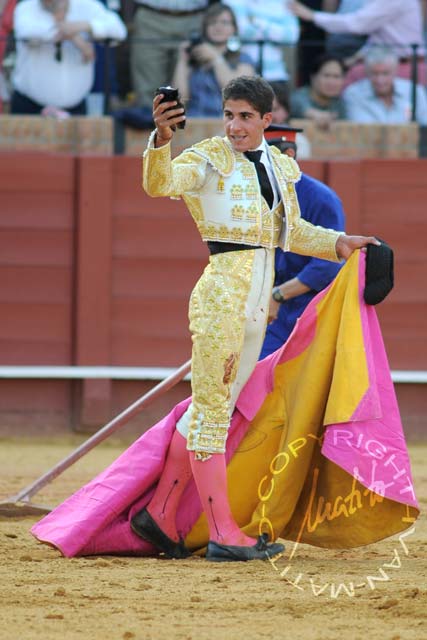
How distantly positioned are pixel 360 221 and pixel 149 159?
422cm

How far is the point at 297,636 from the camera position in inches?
117

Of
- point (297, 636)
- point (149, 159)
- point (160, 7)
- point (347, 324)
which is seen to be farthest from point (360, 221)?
point (297, 636)

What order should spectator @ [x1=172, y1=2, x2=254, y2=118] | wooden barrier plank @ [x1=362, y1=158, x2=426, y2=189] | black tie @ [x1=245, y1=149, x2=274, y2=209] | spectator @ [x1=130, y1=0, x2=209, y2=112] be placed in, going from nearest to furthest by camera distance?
black tie @ [x1=245, y1=149, x2=274, y2=209] → spectator @ [x1=172, y1=2, x2=254, y2=118] → wooden barrier plank @ [x1=362, y1=158, x2=426, y2=189] → spectator @ [x1=130, y1=0, x2=209, y2=112]

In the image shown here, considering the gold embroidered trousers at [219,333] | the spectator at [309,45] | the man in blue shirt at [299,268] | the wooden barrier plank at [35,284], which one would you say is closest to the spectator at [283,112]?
the man in blue shirt at [299,268]

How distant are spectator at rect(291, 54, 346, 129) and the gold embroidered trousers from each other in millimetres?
4005

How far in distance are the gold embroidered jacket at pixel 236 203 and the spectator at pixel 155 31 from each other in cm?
388

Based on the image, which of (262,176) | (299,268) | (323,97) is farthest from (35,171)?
(262,176)

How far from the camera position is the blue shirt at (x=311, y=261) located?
452 cm

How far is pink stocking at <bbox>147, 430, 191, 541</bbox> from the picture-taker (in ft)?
13.3

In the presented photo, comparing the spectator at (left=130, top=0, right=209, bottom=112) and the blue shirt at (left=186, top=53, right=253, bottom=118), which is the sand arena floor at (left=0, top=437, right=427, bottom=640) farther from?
the spectator at (left=130, top=0, right=209, bottom=112)

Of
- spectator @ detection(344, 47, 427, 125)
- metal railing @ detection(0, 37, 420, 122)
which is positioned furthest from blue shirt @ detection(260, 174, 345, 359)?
spectator @ detection(344, 47, 427, 125)

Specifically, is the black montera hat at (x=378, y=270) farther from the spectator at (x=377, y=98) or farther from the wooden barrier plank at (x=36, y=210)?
the spectator at (x=377, y=98)

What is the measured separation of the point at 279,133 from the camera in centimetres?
469

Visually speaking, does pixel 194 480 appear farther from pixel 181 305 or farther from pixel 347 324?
pixel 181 305
